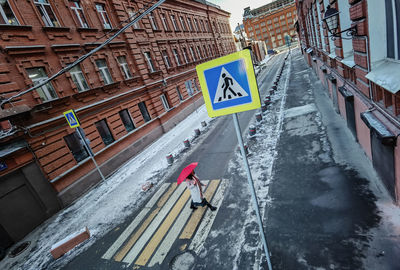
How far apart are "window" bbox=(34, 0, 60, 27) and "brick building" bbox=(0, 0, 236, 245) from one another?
5 cm

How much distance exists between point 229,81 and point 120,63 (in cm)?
1306

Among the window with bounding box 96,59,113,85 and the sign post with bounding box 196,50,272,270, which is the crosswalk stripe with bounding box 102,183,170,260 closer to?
the sign post with bounding box 196,50,272,270

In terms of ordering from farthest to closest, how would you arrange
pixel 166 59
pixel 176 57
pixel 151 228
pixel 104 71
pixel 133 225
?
pixel 176 57, pixel 166 59, pixel 104 71, pixel 133 225, pixel 151 228

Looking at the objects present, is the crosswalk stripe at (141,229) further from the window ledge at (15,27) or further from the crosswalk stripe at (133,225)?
the window ledge at (15,27)

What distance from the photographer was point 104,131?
11.8 metres

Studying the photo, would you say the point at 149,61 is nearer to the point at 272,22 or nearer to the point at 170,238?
the point at 170,238

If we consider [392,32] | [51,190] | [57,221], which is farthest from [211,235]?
[51,190]

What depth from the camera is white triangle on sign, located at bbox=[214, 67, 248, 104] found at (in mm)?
2607

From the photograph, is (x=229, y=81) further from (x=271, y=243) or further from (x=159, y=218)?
(x=159, y=218)

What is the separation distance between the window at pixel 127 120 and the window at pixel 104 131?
1.29 metres

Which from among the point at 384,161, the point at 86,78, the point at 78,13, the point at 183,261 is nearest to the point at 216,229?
the point at 183,261

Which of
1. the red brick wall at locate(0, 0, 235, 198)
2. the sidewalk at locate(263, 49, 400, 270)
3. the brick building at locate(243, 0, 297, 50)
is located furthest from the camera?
the brick building at locate(243, 0, 297, 50)

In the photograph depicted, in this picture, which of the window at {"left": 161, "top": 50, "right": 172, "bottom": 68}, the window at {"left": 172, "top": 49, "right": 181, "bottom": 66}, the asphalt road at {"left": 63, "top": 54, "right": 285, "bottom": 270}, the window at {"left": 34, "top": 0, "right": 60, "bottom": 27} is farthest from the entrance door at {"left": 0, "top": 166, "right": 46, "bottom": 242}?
the window at {"left": 172, "top": 49, "right": 181, "bottom": 66}

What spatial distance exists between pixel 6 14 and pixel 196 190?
10.8 m
